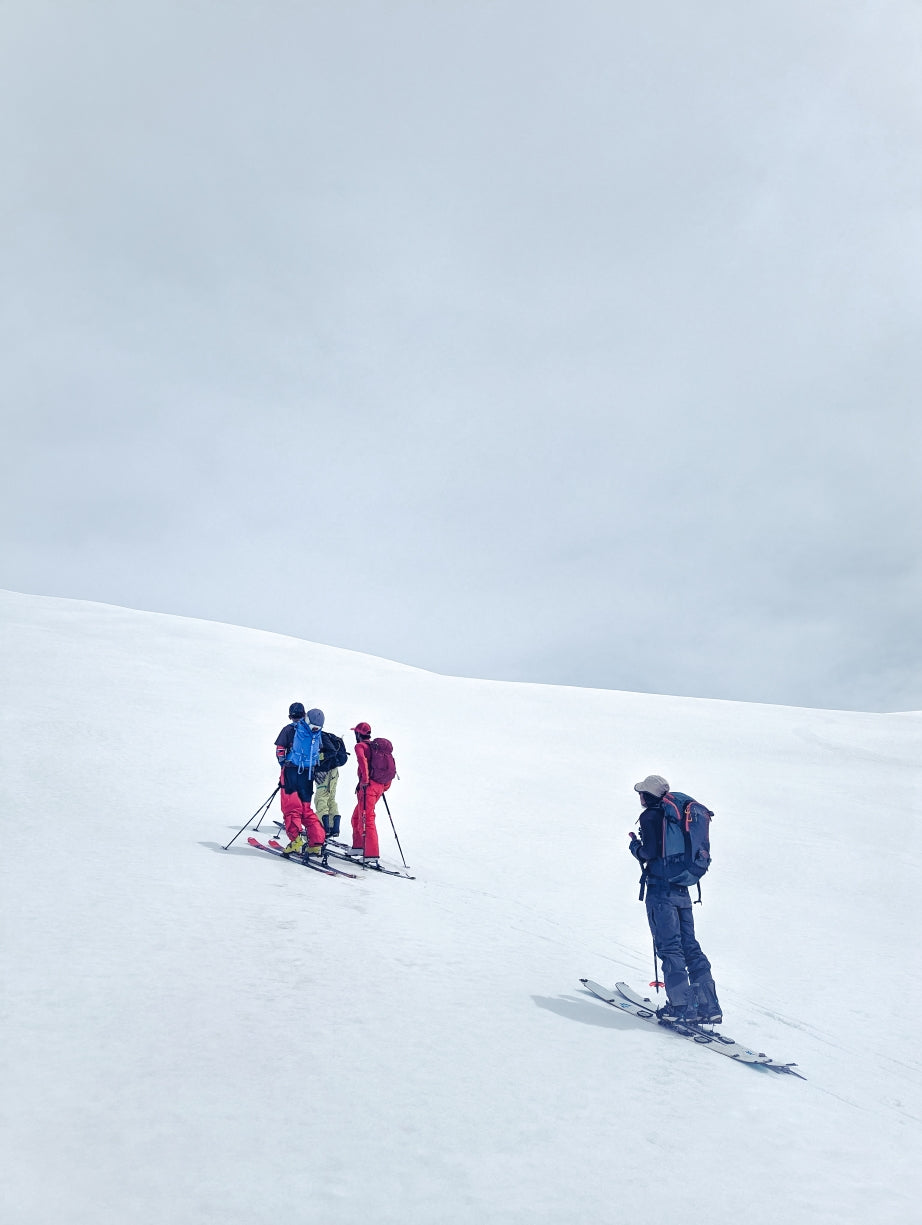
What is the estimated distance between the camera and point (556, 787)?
727 inches

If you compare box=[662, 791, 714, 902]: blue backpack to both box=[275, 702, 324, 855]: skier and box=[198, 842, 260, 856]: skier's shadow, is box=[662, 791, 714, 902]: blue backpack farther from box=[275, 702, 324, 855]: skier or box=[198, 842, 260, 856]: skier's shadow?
box=[198, 842, 260, 856]: skier's shadow

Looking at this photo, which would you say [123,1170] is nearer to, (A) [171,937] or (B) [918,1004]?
(A) [171,937]

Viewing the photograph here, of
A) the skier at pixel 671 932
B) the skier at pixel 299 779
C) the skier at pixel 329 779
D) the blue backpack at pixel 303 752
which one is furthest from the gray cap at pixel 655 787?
the skier at pixel 329 779

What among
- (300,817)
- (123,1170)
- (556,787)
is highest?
(556,787)

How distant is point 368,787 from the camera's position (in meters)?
12.0

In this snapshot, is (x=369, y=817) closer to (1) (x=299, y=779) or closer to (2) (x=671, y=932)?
(1) (x=299, y=779)

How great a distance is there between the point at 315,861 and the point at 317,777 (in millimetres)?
1184

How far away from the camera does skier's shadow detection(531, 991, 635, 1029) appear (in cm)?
657

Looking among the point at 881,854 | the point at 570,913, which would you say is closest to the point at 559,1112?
the point at 570,913

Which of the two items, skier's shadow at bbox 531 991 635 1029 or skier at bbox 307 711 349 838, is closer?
skier's shadow at bbox 531 991 635 1029

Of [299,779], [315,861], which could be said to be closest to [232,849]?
[315,861]

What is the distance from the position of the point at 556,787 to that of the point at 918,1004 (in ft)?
32.7

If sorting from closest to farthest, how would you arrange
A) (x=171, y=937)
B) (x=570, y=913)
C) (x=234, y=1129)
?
(x=234, y=1129) → (x=171, y=937) → (x=570, y=913)

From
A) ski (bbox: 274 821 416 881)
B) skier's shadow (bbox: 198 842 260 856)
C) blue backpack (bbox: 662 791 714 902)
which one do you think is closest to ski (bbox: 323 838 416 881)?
ski (bbox: 274 821 416 881)
